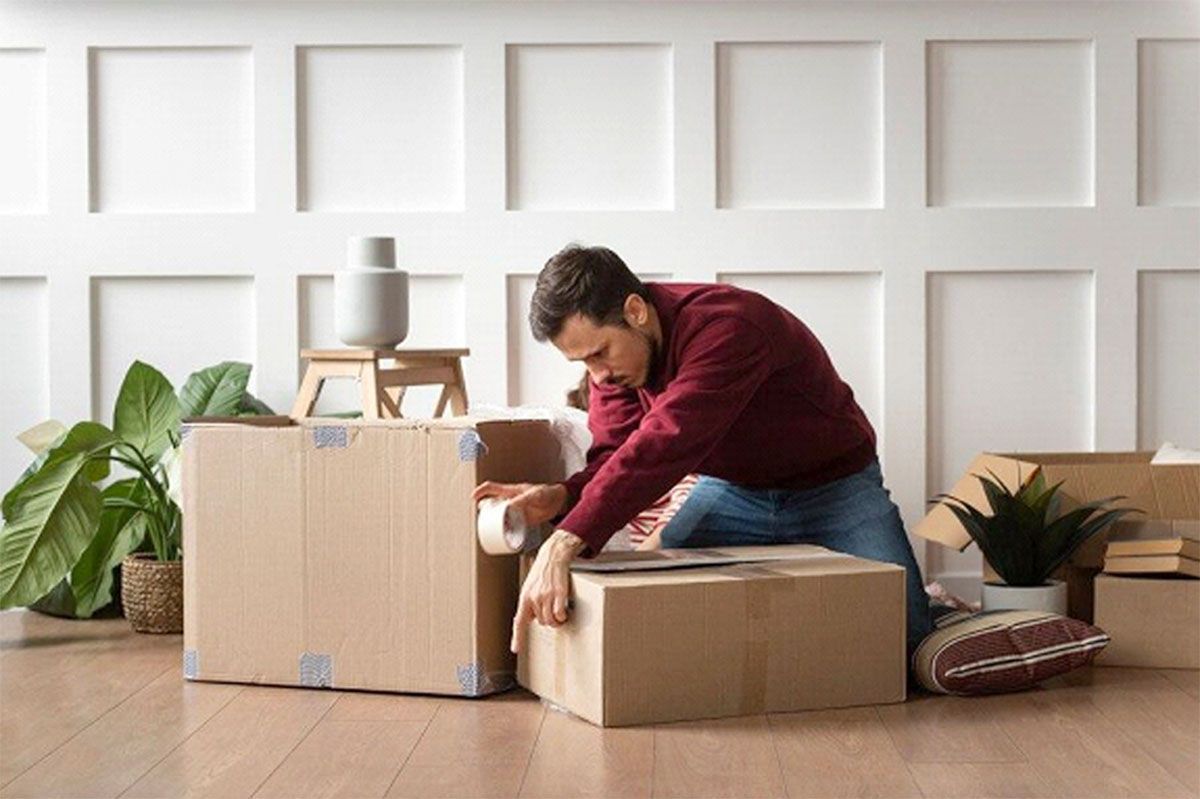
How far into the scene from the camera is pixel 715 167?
13.4 feet

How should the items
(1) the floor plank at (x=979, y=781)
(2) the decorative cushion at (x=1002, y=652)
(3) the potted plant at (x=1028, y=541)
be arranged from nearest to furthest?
(1) the floor plank at (x=979, y=781)
(2) the decorative cushion at (x=1002, y=652)
(3) the potted plant at (x=1028, y=541)

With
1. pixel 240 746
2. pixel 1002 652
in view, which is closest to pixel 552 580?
pixel 240 746

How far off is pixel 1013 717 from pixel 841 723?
266mm

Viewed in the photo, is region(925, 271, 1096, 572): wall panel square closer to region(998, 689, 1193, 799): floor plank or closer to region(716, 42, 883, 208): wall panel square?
region(716, 42, 883, 208): wall panel square

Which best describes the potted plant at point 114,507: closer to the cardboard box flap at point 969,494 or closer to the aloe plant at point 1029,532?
the cardboard box flap at point 969,494

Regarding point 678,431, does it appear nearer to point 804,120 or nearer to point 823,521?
point 823,521

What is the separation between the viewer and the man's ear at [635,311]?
2939 millimetres

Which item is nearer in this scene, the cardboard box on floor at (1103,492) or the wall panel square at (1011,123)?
the cardboard box on floor at (1103,492)

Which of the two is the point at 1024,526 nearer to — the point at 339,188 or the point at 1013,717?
the point at 1013,717

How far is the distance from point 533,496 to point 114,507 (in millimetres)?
1262

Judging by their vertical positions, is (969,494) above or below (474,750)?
above

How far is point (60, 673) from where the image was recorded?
3.29 meters

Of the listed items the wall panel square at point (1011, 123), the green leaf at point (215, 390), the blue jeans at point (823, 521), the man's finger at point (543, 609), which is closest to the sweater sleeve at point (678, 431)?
the man's finger at point (543, 609)

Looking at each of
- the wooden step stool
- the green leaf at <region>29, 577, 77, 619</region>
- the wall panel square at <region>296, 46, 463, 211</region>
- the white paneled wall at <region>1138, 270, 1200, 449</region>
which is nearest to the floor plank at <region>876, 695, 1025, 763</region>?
the wooden step stool
